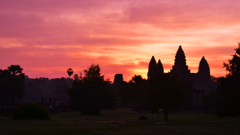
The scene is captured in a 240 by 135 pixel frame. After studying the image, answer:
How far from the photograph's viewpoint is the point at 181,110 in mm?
82438

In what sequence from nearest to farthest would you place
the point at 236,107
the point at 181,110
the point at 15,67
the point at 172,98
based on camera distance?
1. the point at 236,107
2. the point at 172,98
3. the point at 181,110
4. the point at 15,67

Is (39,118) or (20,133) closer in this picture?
(20,133)

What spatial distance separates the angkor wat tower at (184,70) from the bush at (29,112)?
100 meters

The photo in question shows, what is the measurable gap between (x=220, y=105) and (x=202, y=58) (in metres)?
138

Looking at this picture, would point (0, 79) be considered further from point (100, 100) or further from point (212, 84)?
point (212, 84)

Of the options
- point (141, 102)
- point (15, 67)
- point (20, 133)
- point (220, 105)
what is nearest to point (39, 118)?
point (20, 133)

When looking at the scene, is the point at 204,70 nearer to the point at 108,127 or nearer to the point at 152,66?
the point at 152,66

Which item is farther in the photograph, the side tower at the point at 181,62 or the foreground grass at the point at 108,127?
the side tower at the point at 181,62

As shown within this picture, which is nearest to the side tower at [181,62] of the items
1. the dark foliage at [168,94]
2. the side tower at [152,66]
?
the side tower at [152,66]

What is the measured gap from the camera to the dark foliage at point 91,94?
63062 millimetres

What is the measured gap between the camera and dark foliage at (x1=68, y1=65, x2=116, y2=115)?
63.1 meters

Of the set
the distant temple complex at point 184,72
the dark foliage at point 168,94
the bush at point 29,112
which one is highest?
the distant temple complex at point 184,72

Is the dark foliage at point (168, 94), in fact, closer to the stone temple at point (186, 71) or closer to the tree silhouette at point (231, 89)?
the tree silhouette at point (231, 89)

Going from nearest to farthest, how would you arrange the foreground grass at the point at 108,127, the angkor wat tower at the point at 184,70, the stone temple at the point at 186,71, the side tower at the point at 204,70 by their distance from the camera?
the foreground grass at the point at 108,127, the stone temple at the point at 186,71, the angkor wat tower at the point at 184,70, the side tower at the point at 204,70
